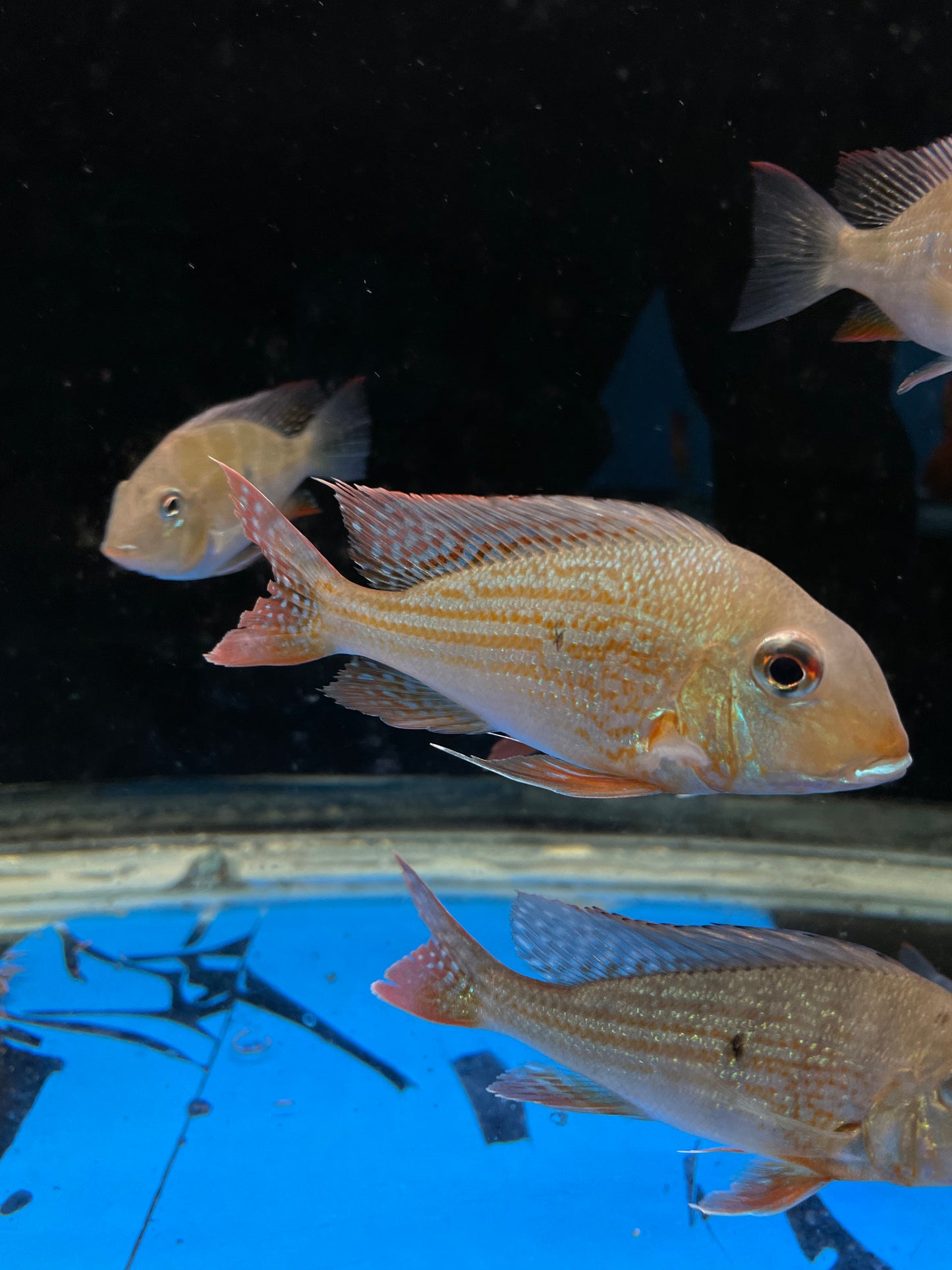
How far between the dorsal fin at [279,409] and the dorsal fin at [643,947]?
0.90 metres

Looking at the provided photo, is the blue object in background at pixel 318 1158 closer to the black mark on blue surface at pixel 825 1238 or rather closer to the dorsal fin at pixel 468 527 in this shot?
the black mark on blue surface at pixel 825 1238

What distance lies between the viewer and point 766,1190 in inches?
35.1

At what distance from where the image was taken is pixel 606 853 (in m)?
2.22

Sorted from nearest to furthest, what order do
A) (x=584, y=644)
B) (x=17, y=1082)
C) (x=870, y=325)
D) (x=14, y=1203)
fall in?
(x=584, y=644) → (x=870, y=325) → (x=14, y=1203) → (x=17, y=1082)

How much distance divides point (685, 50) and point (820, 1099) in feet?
7.65

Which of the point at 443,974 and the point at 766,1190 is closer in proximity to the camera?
the point at 766,1190

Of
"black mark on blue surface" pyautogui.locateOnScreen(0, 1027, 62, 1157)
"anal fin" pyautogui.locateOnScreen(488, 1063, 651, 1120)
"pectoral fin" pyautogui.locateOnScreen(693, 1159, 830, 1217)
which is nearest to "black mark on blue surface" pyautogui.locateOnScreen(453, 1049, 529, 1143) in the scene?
"anal fin" pyautogui.locateOnScreen(488, 1063, 651, 1120)

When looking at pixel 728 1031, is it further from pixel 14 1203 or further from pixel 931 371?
pixel 14 1203

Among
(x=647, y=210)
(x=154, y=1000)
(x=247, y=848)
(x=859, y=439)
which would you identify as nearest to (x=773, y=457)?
(x=859, y=439)

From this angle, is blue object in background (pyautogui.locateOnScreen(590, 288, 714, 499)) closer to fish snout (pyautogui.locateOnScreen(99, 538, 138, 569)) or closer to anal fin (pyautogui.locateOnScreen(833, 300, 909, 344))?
anal fin (pyautogui.locateOnScreen(833, 300, 909, 344))

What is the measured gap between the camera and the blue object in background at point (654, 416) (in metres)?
2.15

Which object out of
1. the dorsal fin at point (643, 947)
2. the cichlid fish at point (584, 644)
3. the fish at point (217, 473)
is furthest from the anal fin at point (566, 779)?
the fish at point (217, 473)

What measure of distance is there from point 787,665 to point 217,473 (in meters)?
0.92

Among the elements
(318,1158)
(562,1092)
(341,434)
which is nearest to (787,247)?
(341,434)
